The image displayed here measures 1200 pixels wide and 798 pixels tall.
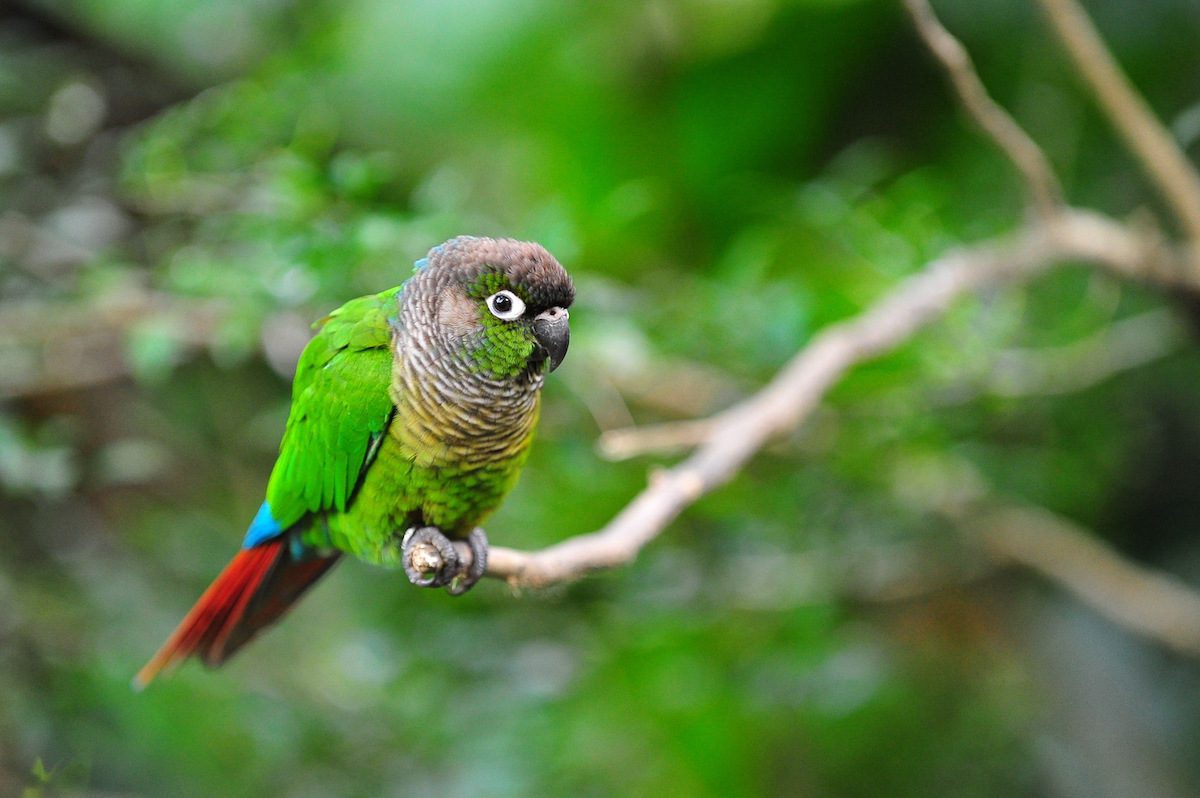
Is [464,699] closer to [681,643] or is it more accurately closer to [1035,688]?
[681,643]

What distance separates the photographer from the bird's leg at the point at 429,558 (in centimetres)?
99

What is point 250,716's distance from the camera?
79.0 inches

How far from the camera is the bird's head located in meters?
0.78

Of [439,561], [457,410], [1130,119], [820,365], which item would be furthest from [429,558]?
[1130,119]

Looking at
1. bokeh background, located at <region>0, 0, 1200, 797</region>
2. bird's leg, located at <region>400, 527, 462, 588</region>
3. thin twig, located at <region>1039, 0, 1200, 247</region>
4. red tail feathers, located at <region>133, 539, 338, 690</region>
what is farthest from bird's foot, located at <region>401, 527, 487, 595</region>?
thin twig, located at <region>1039, 0, 1200, 247</region>

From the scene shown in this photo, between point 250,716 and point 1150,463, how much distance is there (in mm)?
2243

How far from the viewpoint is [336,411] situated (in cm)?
98

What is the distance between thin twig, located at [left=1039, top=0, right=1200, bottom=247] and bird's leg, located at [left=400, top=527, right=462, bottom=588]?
133 cm

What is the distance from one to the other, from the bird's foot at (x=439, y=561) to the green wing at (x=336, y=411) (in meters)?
0.08

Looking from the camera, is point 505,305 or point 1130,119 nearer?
point 505,305

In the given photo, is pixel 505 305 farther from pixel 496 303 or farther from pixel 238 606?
pixel 238 606

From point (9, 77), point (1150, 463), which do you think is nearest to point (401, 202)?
point (9, 77)

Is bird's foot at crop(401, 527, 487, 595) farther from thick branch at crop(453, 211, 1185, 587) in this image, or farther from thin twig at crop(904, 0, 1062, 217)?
thin twig at crop(904, 0, 1062, 217)

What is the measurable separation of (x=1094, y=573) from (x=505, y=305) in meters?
2.05
